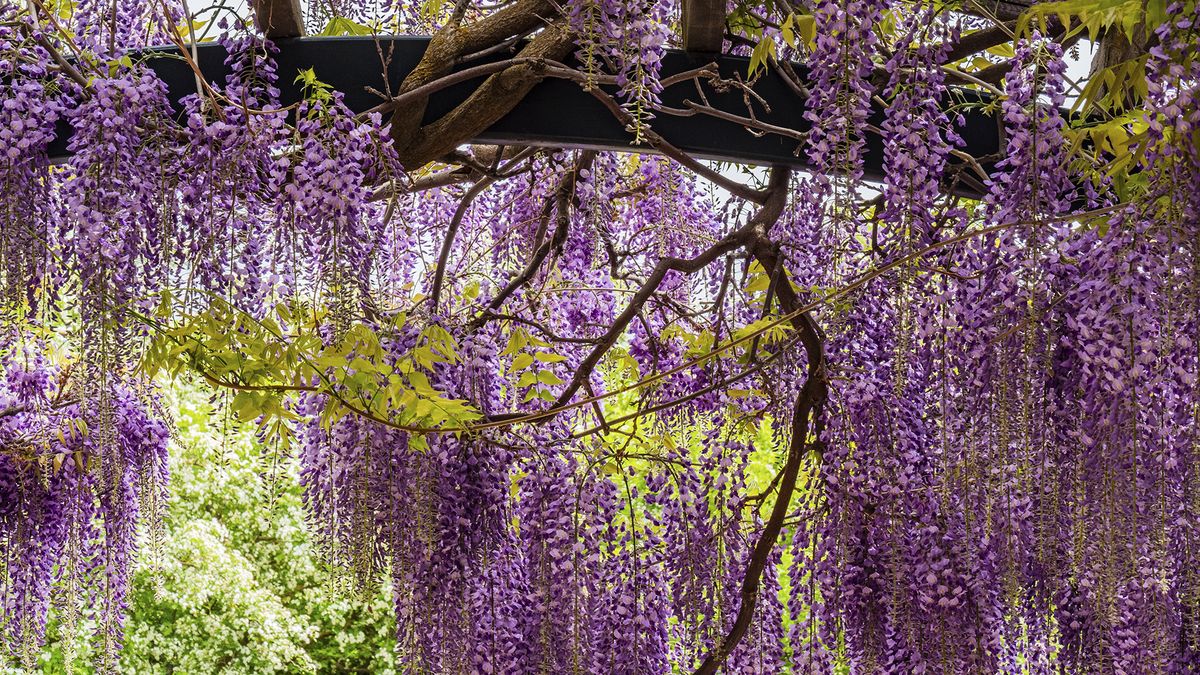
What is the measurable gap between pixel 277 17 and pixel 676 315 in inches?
56.7

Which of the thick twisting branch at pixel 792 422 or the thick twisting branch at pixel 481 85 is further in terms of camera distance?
the thick twisting branch at pixel 792 422

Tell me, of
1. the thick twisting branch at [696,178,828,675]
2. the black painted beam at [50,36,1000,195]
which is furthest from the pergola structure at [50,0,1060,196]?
the thick twisting branch at [696,178,828,675]

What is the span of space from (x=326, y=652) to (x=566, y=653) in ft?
19.9

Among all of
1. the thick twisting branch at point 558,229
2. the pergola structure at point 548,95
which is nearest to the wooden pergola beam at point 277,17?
the pergola structure at point 548,95

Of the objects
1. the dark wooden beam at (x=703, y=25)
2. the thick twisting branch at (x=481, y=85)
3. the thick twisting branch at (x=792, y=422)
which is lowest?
the thick twisting branch at (x=792, y=422)

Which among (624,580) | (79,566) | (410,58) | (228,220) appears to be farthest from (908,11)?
(79,566)

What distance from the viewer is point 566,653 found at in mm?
3289

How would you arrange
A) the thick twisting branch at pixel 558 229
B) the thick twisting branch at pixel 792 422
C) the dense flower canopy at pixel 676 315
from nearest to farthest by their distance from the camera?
the dense flower canopy at pixel 676 315 < the thick twisting branch at pixel 792 422 < the thick twisting branch at pixel 558 229

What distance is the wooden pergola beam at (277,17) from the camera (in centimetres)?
253

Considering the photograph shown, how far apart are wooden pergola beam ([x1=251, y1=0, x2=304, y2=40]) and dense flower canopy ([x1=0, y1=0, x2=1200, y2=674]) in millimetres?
57

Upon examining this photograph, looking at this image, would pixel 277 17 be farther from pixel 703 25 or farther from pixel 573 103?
pixel 703 25

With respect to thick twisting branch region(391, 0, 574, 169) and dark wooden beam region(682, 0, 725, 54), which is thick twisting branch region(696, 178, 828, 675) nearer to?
dark wooden beam region(682, 0, 725, 54)

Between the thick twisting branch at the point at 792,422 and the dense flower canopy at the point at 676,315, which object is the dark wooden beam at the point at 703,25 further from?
the thick twisting branch at the point at 792,422

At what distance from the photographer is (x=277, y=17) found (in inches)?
100
